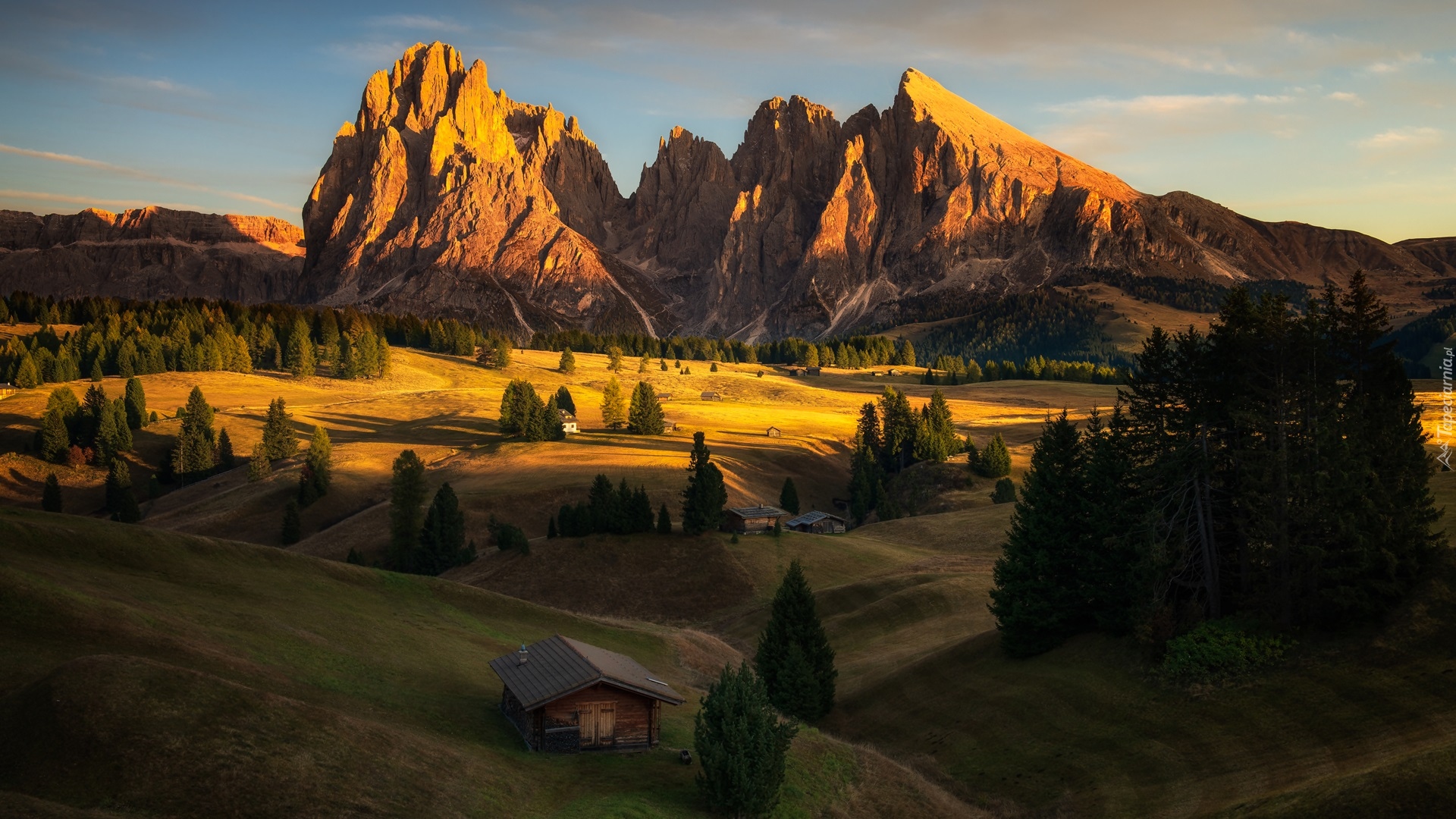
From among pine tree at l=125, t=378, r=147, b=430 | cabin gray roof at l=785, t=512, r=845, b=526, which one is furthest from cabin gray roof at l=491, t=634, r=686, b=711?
pine tree at l=125, t=378, r=147, b=430

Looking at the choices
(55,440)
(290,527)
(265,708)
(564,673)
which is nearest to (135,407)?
(55,440)

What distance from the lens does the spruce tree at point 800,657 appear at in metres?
49.8

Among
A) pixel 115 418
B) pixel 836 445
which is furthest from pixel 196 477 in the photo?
pixel 836 445

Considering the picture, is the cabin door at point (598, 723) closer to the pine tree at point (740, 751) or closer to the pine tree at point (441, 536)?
the pine tree at point (740, 751)

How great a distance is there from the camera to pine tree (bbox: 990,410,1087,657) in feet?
158

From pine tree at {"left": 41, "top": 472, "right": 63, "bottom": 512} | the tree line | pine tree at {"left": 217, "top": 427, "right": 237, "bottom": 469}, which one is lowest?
pine tree at {"left": 41, "top": 472, "right": 63, "bottom": 512}

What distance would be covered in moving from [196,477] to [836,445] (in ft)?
292

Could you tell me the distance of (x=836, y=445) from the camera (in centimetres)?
14912

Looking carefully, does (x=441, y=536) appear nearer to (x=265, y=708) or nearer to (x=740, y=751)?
(x=265, y=708)

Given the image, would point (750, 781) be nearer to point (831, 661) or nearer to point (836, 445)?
point (831, 661)

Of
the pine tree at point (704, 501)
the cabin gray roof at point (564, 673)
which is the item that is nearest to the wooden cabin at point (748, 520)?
the pine tree at point (704, 501)

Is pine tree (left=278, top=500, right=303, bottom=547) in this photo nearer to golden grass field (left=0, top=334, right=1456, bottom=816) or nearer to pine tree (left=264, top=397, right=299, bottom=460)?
golden grass field (left=0, top=334, right=1456, bottom=816)

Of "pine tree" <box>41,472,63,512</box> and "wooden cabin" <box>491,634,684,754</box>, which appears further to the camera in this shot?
"pine tree" <box>41,472,63,512</box>

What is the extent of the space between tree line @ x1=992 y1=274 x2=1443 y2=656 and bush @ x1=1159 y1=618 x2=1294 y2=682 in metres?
1.00
